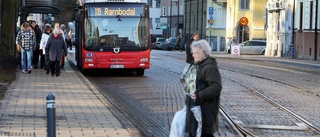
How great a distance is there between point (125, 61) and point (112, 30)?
1251mm

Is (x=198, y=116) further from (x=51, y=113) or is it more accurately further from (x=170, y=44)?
(x=170, y=44)

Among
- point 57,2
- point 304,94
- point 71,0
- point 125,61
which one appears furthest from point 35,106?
point 71,0

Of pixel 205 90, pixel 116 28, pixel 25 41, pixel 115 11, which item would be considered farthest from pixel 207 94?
pixel 115 11

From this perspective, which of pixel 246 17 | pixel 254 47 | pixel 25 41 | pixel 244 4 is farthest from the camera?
pixel 244 4

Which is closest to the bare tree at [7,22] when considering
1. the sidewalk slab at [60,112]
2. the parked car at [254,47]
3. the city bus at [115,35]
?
the city bus at [115,35]

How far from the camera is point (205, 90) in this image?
8828 mm

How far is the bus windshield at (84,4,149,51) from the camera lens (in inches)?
1092

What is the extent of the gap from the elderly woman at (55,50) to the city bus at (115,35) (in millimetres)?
1910

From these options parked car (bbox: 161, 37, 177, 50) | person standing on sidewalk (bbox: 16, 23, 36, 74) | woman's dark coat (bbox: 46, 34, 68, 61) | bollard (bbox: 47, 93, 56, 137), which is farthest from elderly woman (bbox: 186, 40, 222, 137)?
parked car (bbox: 161, 37, 177, 50)

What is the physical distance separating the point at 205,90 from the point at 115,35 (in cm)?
1916

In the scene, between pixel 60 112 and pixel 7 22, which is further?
pixel 7 22

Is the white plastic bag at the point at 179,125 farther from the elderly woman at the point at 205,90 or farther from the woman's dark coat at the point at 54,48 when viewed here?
the woman's dark coat at the point at 54,48

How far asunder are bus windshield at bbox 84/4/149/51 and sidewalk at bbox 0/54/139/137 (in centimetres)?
514

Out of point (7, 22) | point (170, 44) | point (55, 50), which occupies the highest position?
point (7, 22)
